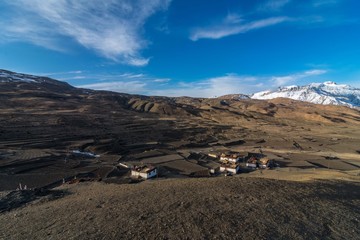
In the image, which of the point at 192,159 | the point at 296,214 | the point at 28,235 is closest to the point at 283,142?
the point at 192,159

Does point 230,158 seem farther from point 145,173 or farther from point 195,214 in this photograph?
point 195,214

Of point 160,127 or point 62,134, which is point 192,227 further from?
point 160,127

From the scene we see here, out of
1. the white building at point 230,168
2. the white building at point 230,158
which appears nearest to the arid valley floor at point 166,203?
the white building at point 230,158

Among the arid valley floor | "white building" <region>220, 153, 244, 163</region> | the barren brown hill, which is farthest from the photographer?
"white building" <region>220, 153, 244, 163</region>

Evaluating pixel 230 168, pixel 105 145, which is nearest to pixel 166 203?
pixel 230 168

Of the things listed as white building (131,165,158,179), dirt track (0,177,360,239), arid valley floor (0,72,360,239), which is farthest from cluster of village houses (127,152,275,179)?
dirt track (0,177,360,239)

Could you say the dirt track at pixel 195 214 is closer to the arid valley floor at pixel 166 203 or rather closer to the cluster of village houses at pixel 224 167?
the arid valley floor at pixel 166 203

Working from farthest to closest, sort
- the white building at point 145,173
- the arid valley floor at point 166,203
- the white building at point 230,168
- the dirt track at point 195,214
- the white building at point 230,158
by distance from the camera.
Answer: the white building at point 230,158, the white building at point 230,168, the white building at point 145,173, the arid valley floor at point 166,203, the dirt track at point 195,214

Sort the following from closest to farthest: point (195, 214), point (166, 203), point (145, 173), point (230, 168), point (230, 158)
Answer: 1. point (195, 214)
2. point (166, 203)
3. point (145, 173)
4. point (230, 168)
5. point (230, 158)

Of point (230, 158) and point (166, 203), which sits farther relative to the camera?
point (230, 158)

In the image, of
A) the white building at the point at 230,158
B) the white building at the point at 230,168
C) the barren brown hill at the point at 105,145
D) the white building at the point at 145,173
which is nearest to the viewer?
the white building at the point at 145,173

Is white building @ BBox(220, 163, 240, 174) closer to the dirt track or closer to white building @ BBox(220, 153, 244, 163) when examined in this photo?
white building @ BBox(220, 153, 244, 163)
